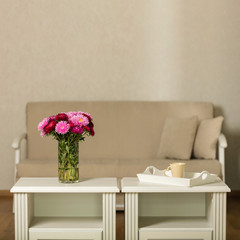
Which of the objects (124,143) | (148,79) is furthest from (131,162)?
(148,79)

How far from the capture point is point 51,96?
505 cm

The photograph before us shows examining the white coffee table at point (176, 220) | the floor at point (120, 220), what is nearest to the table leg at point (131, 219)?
the white coffee table at point (176, 220)

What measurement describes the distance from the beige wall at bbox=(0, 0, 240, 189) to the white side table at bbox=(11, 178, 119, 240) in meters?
2.01

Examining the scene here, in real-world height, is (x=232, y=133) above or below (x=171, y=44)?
below

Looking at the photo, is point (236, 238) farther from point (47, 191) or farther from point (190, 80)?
point (190, 80)

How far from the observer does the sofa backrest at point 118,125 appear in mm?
4770

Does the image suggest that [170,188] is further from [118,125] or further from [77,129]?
[118,125]

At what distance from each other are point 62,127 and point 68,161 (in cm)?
21

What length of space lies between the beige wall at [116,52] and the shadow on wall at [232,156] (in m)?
0.22

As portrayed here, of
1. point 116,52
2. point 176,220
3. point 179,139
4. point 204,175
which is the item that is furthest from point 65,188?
point 116,52

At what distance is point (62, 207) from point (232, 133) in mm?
2459

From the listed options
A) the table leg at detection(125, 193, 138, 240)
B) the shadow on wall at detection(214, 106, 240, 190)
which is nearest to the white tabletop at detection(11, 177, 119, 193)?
the table leg at detection(125, 193, 138, 240)

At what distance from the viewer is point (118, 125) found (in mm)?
4824

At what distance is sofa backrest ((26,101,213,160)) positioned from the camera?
15.6 ft
